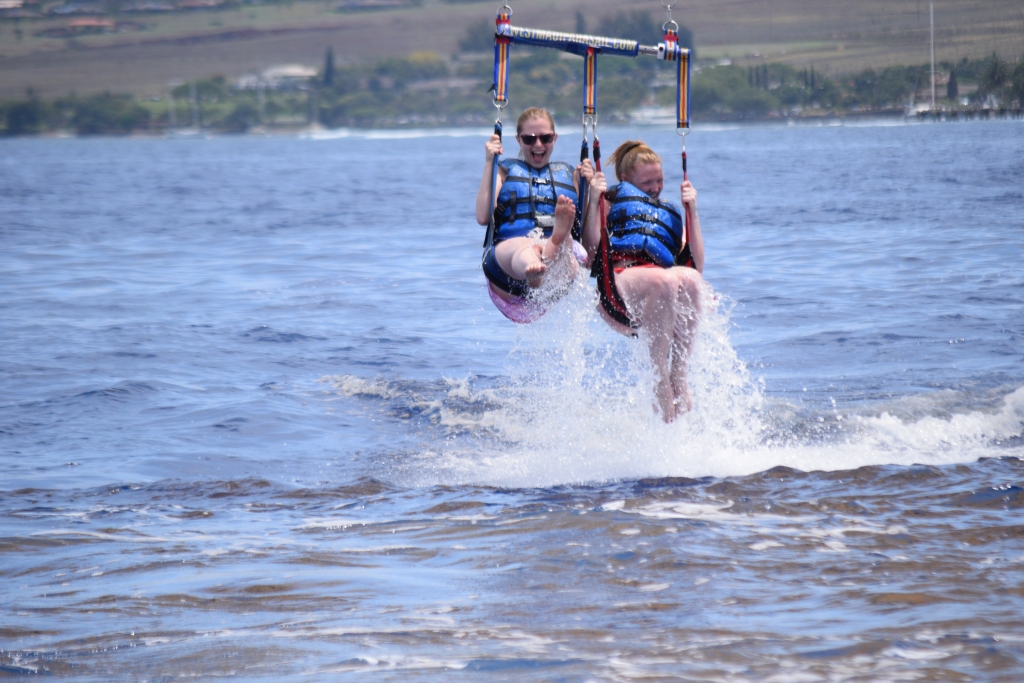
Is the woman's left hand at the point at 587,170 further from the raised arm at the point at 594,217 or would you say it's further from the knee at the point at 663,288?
the knee at the point at 663,288

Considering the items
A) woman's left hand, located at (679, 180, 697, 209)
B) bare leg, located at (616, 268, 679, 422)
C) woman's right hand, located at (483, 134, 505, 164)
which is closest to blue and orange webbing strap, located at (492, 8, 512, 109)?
woman's right hand, located at (483, 134, 505, 164)

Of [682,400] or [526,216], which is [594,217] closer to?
[526,216]

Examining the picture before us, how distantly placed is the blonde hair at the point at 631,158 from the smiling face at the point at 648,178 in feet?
0.07

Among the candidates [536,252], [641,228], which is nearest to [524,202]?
[536,252]

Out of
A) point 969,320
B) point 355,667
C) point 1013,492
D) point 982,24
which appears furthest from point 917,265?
point 982,24

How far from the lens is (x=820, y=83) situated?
6469 centimetres

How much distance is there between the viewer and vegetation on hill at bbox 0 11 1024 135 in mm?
90250

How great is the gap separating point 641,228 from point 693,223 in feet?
0.97

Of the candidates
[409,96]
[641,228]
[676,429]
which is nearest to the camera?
[641,228]

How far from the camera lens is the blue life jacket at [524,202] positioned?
633 centimetres

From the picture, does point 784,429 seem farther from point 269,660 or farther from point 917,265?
point 917,265

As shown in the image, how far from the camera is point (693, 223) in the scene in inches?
237

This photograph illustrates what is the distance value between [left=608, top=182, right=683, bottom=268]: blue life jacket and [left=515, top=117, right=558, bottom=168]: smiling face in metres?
0.54

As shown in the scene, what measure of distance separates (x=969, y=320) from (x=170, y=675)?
347 inches
